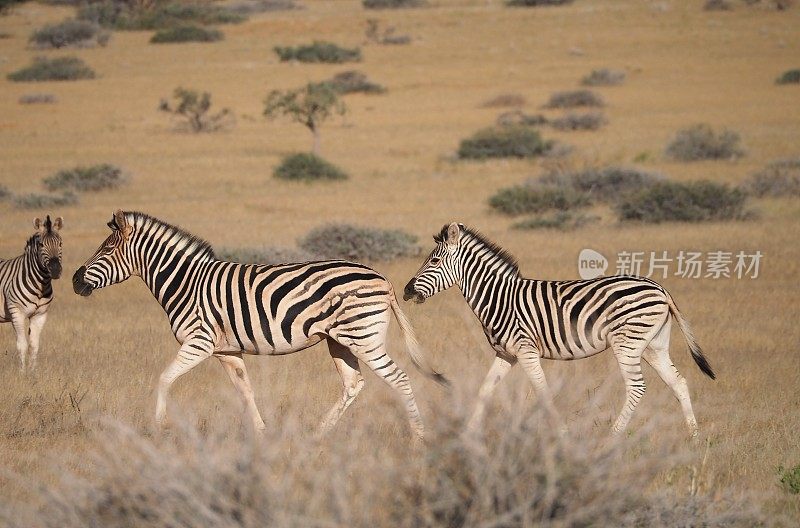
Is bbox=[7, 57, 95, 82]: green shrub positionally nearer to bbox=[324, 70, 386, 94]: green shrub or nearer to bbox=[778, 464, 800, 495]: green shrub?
bbox=[324, 70, 386, 94]: green shrub

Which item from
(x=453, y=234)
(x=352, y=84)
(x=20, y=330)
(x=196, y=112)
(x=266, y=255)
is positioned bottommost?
(x=352, y=84)

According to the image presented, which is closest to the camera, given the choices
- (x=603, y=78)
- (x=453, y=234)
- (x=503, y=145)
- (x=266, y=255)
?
(x=453, y=234)

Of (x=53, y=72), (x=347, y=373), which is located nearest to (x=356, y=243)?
(x=347, y=373)

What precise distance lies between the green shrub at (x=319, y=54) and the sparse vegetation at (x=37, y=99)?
13.9m

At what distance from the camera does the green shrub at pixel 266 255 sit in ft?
60.3

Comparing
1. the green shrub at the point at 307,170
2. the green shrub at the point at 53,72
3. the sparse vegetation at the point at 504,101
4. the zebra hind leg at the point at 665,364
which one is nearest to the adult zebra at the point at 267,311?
the zebra hind leg at the point at 665,364

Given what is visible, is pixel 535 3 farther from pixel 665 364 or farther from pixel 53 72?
pixel 665 364

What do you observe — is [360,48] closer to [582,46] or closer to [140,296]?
[582,46]

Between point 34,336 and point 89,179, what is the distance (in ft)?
58.5

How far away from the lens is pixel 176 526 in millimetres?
4980

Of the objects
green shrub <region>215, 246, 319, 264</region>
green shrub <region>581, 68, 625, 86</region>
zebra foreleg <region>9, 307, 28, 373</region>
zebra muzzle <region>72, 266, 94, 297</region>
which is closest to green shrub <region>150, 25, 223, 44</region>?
green shrub <region>581, 68, 625, 86</region>

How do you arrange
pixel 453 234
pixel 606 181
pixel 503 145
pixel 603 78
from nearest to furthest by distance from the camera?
1. pixel 453 234
2. pixel 606 181
3. pixel 503 145
4. pixel 603 78

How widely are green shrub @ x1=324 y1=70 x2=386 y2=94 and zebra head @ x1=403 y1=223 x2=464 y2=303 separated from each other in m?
38.3

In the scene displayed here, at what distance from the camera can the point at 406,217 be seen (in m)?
24.5
